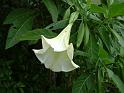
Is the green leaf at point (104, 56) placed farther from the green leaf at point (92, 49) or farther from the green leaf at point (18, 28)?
the green leaf at point (18, 28)

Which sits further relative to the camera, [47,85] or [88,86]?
[47,85]

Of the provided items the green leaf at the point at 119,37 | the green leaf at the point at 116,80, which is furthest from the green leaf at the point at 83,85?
the green leaf at the point at 119,37

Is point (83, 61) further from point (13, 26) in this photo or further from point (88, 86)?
point (13, 26)

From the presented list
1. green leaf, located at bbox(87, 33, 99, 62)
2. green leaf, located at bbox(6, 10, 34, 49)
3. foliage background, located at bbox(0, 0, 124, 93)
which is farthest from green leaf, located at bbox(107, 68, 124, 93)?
green leaf, located at bbox(6, 10, 34, 49)

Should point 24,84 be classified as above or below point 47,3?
below

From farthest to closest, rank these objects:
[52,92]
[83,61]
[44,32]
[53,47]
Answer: [52,92], [83,61], [44,32], [53,47]

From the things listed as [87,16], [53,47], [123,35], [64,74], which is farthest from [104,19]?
[64,74]

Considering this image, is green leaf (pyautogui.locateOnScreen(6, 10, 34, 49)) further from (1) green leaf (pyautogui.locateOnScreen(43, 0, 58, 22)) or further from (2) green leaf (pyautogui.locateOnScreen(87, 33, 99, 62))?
(2) green leaf (pyautogui.locateOnScreen(87, 33, 99, 62))
